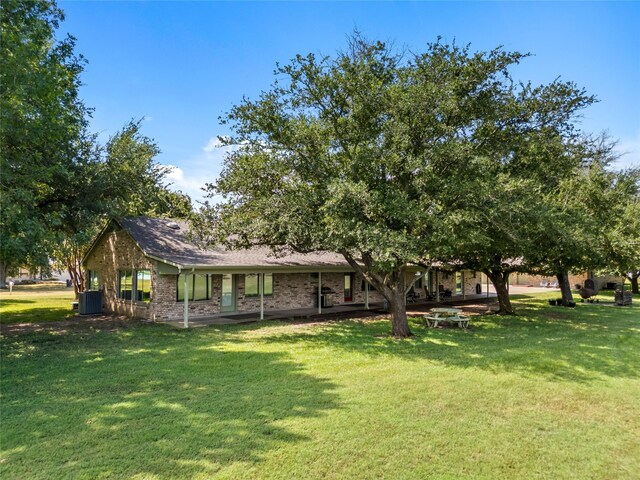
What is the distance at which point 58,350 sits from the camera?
10.2 m

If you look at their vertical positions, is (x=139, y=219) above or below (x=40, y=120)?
below

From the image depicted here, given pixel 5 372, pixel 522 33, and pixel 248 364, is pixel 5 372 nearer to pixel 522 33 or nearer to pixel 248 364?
pixel 248 364

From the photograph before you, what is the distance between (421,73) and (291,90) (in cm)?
372

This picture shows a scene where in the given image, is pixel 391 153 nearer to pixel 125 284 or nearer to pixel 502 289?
pixel 502 289

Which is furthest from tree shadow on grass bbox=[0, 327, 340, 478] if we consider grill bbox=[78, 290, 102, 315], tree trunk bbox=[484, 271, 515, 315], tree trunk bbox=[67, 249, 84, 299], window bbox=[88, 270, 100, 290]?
tree trunk bbox=[67, 249, 84, 299]

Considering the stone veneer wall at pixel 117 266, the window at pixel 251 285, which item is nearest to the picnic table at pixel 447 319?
the window at pixel 251 285

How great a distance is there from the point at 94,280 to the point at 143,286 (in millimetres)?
5808

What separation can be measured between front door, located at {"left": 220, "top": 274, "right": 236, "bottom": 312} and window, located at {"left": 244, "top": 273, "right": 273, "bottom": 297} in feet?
1.93

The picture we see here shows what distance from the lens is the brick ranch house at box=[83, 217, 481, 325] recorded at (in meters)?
15.2

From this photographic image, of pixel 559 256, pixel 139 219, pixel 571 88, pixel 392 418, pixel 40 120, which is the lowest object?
pixel 392 418

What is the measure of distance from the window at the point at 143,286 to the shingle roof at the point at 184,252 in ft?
4.13

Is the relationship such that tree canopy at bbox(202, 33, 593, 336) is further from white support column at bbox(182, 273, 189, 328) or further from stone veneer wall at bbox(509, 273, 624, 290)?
stone veneer wall at bbox(509, 273, 624, 290)

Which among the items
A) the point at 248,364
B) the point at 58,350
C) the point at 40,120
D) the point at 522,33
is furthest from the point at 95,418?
the point at 522,33

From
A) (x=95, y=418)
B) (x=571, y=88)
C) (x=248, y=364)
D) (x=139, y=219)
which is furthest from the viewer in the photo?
(x=139, y=219)
